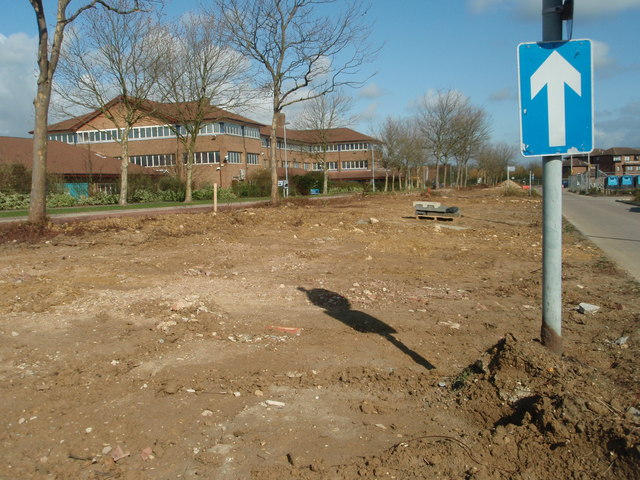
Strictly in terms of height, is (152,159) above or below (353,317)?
above

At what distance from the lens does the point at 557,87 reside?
3.35 m

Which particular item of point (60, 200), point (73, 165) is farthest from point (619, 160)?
point (60, 200)

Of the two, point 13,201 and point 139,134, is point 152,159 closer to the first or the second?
point 139,134

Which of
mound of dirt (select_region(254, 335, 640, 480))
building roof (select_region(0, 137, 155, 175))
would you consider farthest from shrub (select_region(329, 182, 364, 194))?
mound of dirt (select_region(254, 335, 640, 480))

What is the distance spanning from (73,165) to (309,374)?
141 feet

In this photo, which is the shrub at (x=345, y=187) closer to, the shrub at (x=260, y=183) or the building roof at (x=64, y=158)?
the shrub at (x=260, y=183)

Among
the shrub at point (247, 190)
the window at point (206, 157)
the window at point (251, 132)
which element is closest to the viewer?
the shrub at point (247, 190)

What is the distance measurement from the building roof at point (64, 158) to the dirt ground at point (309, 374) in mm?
34019

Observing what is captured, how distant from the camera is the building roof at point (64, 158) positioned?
39281 millimetres

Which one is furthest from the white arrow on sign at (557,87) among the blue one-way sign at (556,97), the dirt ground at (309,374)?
the dirt ground at (309,374)

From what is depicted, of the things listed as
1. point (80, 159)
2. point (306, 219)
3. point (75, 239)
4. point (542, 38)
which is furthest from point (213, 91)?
point (542, 38)

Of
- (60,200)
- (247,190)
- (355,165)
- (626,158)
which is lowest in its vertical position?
(60,200)

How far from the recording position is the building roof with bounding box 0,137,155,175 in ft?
129

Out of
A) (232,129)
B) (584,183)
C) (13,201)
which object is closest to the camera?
(13,201)
